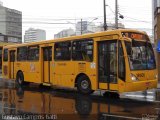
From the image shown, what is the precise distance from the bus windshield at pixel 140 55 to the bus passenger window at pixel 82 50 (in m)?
2.29

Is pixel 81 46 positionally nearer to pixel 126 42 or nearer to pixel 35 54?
pixel 126 42

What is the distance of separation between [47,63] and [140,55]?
6.88m

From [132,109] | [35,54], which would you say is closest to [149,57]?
[132,109]

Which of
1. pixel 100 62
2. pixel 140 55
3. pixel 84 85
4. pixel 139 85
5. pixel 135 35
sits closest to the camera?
pixel 139 85

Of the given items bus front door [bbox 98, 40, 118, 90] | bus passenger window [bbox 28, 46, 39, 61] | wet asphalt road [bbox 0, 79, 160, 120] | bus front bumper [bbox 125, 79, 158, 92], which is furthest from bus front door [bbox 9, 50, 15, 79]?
bus front bumper [bbox 125, 79, 158, 92]

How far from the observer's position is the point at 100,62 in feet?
52.2

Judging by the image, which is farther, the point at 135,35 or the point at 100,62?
the point at 100,62

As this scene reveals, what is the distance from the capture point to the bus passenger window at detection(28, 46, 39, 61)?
A: 2127cm

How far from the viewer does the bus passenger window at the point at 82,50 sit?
16469mm

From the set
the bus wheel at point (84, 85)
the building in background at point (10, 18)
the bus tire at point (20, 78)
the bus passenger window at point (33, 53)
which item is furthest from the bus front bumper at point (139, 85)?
the building in background at point (10, 18)

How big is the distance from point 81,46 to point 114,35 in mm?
2512

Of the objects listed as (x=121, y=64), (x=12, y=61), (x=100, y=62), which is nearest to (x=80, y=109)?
(x=121, y=64)

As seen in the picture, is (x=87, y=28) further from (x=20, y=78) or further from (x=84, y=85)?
(x=84, y=85)

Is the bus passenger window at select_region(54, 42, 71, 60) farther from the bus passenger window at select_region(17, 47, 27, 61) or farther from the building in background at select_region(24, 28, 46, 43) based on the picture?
the building in background at select_region(24, 28, 46, 43)
